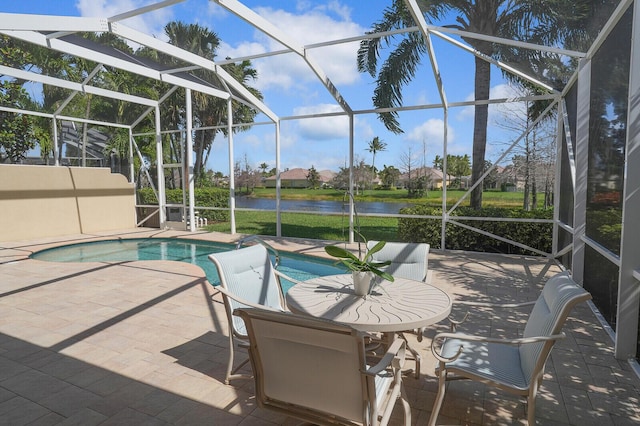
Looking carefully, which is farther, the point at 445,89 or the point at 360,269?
the point at 445,89

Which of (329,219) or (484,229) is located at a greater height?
(484,229)

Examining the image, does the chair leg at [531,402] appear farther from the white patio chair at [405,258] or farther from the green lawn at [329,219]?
the green lawn at [329,219]

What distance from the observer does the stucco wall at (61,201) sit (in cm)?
934

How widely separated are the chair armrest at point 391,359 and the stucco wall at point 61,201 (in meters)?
10.9

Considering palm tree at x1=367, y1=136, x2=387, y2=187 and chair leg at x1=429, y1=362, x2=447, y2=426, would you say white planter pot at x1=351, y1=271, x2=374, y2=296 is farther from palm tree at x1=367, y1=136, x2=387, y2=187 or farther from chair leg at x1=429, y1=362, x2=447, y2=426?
palm tree at x1=367, y1=136, x2=387, y2=187

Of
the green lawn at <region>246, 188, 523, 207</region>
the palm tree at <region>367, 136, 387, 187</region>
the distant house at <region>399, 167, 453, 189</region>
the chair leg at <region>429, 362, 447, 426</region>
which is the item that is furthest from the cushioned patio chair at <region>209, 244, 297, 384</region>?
the palm tree at <region>367, 136, 387, 187</region>

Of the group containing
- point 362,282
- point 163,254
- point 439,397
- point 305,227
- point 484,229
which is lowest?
point 305,227

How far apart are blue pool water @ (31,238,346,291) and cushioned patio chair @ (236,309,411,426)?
4949mm

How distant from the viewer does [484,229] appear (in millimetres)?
7695

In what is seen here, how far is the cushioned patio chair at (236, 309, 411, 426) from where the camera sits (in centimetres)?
154

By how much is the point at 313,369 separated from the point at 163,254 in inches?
320

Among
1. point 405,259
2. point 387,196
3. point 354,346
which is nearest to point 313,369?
point 354,346

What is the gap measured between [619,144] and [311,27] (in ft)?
15.1

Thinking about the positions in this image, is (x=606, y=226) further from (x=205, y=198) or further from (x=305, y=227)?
(x=205, y=198)
